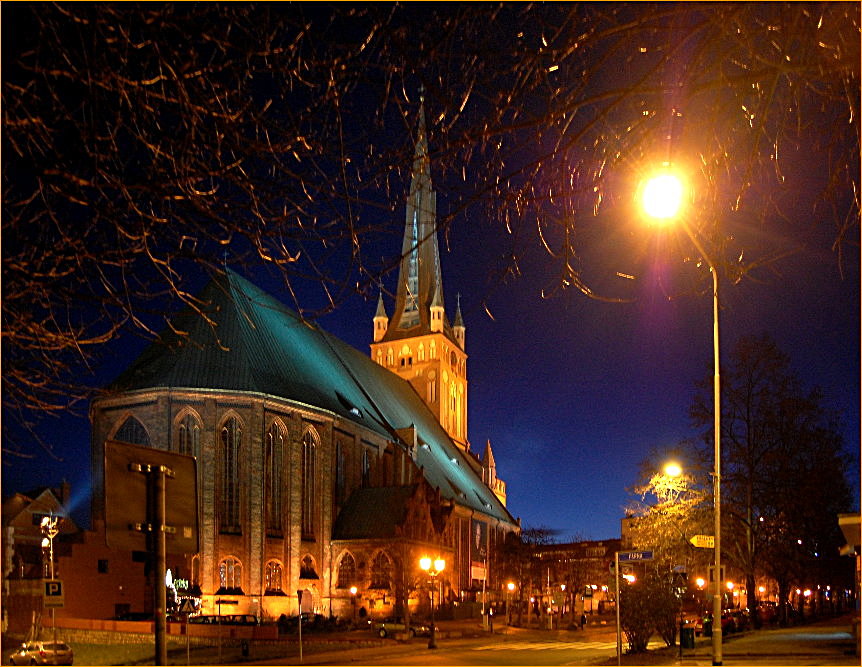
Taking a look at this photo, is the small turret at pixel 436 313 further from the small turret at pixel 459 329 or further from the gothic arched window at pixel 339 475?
the gothic arched window at pixel 339 475

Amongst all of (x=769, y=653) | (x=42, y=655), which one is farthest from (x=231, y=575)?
(x=769, y=653)

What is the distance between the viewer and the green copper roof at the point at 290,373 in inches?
2221

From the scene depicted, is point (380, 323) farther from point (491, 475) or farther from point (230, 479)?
point (230, 479)

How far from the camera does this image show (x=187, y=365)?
5631cm

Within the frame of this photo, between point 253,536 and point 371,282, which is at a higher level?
point 371,282

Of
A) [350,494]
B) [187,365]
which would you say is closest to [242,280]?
[187,365]

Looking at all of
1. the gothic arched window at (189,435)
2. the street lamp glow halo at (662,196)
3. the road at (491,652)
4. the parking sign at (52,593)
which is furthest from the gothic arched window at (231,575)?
the street lamp glow halo at (662,196)

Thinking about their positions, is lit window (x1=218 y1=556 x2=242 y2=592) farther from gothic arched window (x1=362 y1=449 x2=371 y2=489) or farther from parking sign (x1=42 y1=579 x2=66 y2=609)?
parking sign (x1=42 y1=579 x2=66 y2=609)

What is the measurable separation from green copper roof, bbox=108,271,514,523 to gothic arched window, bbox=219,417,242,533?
9.78 ft

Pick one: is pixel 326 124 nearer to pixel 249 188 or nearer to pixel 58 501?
pixel 249 188

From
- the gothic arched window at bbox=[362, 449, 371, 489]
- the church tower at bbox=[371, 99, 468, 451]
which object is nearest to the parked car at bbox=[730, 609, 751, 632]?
the gothic arched window at bbox=[362, 449, 371, 489]

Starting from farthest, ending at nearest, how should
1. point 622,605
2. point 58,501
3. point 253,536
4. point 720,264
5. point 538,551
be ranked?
point 538,551 < point 58,501 < point 253,536 < point 622,605 < point 720,264

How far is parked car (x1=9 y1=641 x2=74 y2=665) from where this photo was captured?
25031 millimetres

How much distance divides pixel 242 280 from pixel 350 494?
16.9 m
